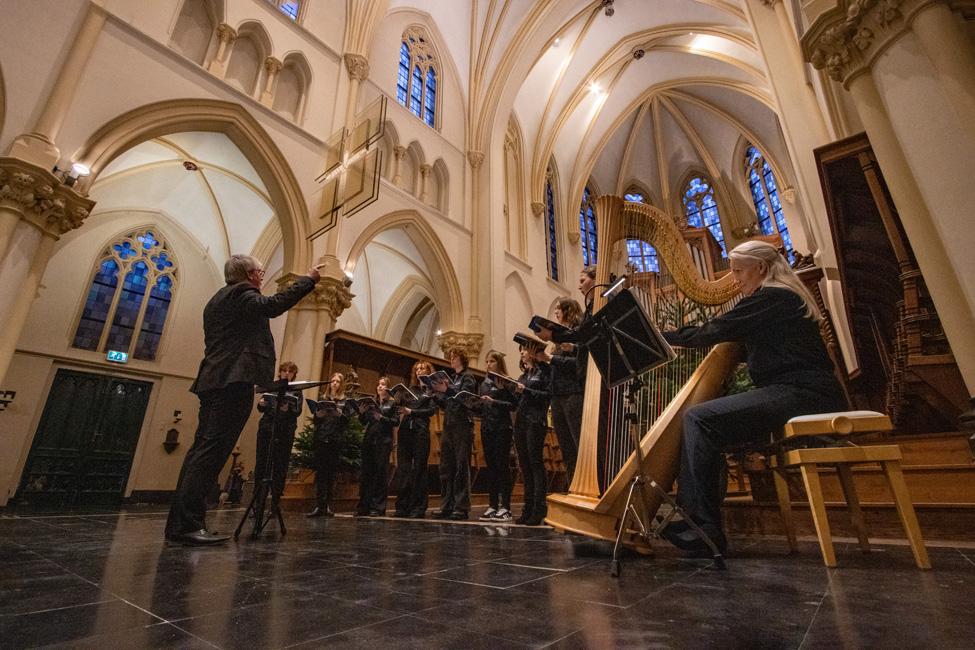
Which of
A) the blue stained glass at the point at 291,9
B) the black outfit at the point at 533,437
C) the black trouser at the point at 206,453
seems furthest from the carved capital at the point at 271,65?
the black trouser at the point at 206,453

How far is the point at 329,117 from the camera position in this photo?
929cm

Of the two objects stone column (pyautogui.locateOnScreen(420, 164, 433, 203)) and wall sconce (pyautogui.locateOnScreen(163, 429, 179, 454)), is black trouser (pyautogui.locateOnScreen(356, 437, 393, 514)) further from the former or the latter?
wall sconce (pyautogui.locateOnScreen(163, 429, 179, 454))

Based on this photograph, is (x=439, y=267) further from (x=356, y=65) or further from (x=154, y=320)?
(x=154, y=320)

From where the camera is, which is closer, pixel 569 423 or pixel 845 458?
pixel 845 458

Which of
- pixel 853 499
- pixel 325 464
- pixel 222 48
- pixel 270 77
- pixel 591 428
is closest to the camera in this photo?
pixel 853 499

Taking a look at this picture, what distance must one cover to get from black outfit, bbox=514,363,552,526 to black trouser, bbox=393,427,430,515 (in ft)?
3.99

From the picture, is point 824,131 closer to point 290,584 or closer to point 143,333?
point 290,584

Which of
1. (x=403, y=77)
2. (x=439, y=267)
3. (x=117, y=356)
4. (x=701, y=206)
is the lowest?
(x=117, y=356)

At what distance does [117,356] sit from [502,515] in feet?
35.1

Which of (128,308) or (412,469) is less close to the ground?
(128,308)

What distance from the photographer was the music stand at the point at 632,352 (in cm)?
193

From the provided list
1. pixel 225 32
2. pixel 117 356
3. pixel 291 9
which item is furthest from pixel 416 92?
pixel 117 356

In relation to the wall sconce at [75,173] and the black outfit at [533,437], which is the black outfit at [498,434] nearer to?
the black outfit at [533,437]

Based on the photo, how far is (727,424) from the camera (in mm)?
2031
